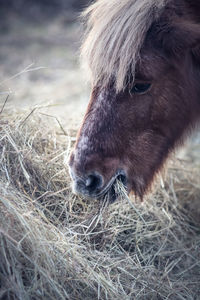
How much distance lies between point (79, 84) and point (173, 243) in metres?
4.18

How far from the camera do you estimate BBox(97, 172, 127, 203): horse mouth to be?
221 centimetres

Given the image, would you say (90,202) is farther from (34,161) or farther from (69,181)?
(34,161)

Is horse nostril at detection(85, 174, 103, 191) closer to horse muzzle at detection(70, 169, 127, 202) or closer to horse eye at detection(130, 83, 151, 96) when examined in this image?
horse muzzle at detection(70, 169, 127, 202)

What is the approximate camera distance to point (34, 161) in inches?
100

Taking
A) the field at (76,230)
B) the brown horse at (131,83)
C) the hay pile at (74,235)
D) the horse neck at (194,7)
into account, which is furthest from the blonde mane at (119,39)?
the hay pile at (74,235)

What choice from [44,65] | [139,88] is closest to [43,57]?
[44,65]

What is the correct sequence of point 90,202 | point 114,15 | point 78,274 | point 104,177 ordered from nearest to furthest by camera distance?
point 78,274 < point 104,177 < point 114,15 < point 90,202

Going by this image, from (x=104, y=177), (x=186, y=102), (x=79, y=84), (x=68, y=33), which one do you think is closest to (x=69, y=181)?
(x=104, y=177)

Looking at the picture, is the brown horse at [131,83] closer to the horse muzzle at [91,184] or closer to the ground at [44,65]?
the horse muzzle at [91,184]

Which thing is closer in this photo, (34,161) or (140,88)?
(140,88)

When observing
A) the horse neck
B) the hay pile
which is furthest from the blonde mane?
the hay pile

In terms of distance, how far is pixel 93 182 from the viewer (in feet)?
7.13

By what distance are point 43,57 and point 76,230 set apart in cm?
562

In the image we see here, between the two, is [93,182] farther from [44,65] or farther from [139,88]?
[44,65]
